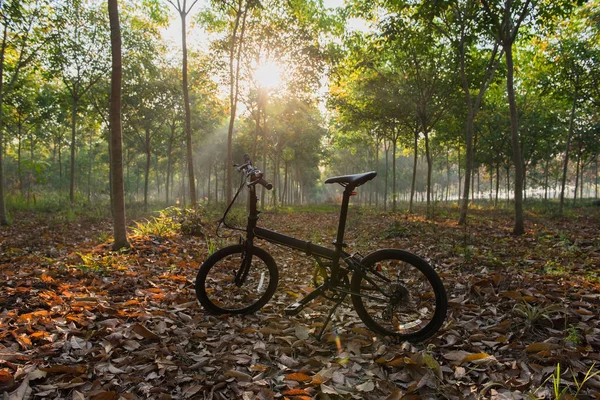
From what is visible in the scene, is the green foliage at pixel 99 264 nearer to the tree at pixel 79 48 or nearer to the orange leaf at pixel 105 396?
the orange leaf at pixel 105 396

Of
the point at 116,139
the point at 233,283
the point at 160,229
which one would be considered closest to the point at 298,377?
the point at 233,283

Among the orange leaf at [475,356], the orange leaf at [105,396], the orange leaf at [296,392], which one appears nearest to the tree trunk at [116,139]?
the orange leaf at [105,396]

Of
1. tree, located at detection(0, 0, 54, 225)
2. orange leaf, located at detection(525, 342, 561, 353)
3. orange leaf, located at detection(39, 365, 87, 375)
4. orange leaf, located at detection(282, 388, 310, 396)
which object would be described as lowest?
orange leaf, located at detection(282, 388, 310, 396)

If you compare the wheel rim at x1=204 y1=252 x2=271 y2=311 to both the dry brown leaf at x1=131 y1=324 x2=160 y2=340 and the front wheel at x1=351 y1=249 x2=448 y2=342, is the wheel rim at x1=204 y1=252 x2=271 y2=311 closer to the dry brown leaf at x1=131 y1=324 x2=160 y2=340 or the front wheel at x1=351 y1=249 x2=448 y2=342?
the dry brown leaf at x1=131 y1=324 x2=160 y2=340

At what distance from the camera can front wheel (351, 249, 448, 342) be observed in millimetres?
3049

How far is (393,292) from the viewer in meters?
3.18

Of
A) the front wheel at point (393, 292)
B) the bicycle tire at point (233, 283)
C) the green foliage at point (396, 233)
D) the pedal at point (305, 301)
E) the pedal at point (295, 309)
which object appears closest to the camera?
the front wheel at point (393, 292)

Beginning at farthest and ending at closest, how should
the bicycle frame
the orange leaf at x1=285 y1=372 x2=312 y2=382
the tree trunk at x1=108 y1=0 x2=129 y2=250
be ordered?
1. the tree trunk at x1=108 y1=0 x2=129 y2=250
2. the bicycle frame
3. the orange leaf at x1=285 y1=372 x2=312 y2=382

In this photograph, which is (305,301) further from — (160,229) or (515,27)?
(515,27)

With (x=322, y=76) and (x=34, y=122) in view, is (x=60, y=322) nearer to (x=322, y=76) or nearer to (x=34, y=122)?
(x=322, y=76)

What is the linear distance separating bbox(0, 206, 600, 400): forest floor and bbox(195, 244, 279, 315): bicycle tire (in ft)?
0.53

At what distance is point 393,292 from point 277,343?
1248 millimetres

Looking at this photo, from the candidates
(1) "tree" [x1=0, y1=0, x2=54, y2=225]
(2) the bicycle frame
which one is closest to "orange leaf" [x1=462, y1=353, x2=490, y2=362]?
(2) the bicycle frame

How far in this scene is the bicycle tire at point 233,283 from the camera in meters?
3.59
